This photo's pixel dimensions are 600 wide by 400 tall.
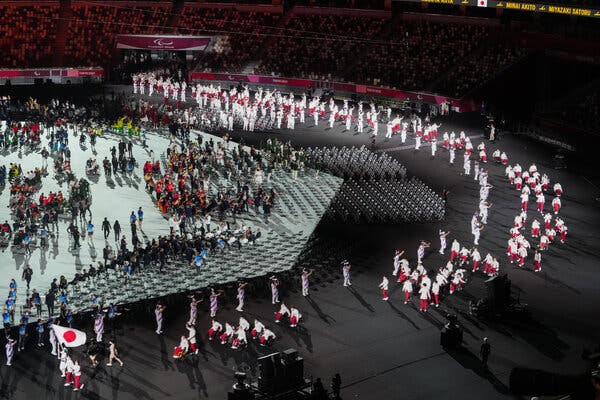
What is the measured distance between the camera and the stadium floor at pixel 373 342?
26.5m

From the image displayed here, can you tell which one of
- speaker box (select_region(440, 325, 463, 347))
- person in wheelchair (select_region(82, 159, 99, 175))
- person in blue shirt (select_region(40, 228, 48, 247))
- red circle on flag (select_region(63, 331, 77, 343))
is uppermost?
person in wheelchair (select_region(82, 159, 99, 175))

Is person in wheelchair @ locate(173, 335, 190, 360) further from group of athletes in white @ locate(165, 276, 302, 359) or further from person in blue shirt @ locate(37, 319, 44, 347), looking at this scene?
person in blue shirt @ locate(37, 319, 44, 347)

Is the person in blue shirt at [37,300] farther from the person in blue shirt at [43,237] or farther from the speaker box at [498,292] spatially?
the speaker box at [498,292]

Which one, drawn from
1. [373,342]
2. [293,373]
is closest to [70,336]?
[293,373]

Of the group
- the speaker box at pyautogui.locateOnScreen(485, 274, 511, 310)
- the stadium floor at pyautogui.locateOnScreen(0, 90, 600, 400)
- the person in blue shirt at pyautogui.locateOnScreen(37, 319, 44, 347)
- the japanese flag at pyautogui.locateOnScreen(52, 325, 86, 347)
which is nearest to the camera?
the japanese flag at pyautogui.locateOnScreen(52, 325, 86, 347)

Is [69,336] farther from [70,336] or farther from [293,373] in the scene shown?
[293,373]

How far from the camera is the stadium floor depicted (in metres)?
26.5

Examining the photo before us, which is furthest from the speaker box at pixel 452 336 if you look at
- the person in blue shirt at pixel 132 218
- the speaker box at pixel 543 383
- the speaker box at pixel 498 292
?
the speaker box at pixel 543 383

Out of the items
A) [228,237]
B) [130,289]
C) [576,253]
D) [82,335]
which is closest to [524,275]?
[576,253]

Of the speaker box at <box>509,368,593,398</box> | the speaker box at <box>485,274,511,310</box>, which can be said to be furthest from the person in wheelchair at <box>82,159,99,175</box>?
the speaker box at <box>509,368,593,398</box>

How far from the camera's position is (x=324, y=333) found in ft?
99.6

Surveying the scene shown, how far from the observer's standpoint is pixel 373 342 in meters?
29.6

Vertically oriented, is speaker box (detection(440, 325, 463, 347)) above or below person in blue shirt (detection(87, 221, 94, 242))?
below

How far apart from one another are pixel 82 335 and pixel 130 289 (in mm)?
7739
